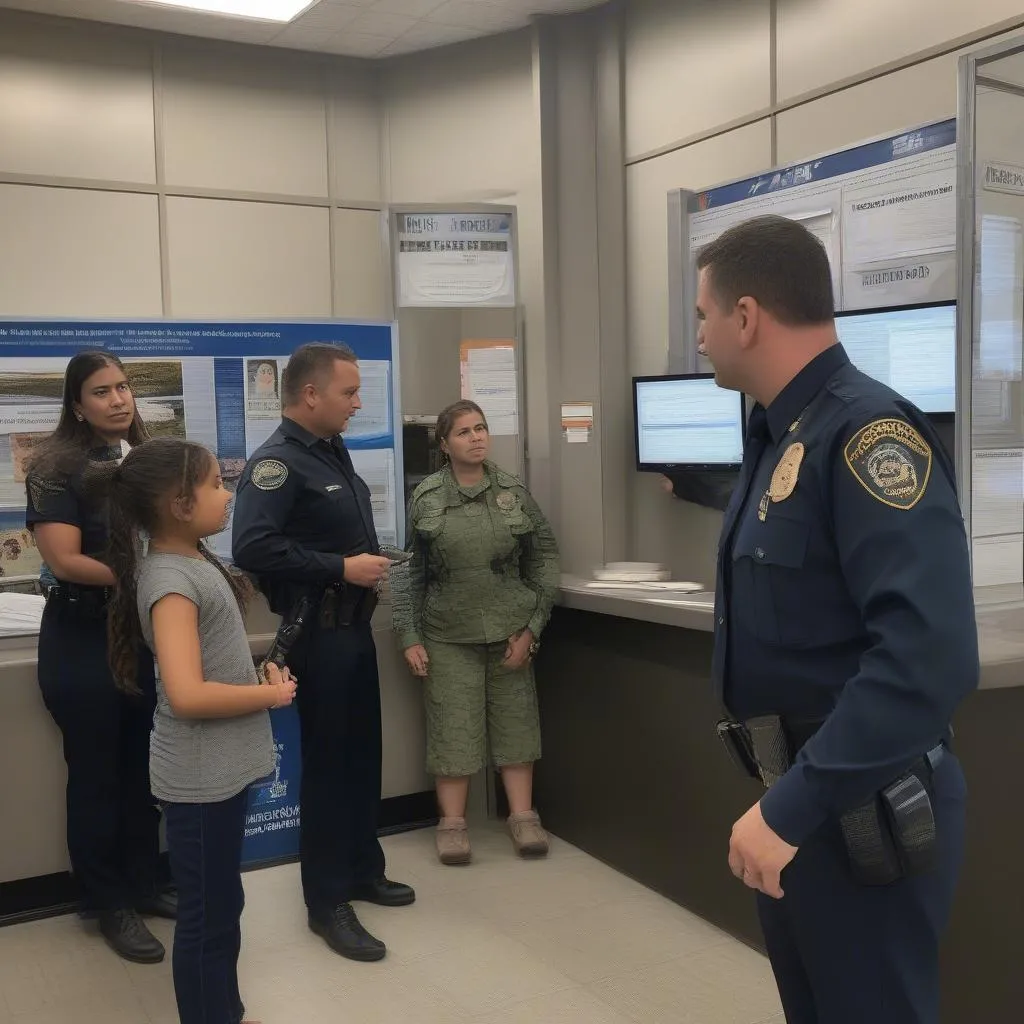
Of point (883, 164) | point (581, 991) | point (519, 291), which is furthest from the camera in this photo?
point (519, 291)

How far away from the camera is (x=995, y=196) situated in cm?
235

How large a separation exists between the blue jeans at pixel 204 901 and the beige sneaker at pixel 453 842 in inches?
59.4

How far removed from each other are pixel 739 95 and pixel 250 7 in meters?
1.87

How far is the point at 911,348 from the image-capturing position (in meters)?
3.07

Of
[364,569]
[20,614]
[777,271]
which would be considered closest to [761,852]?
[777,271]

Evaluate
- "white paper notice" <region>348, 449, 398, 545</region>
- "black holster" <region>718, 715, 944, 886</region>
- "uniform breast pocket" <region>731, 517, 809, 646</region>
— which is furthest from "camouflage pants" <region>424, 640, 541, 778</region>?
"black holster" <region>718, 715, 944, 886</region>

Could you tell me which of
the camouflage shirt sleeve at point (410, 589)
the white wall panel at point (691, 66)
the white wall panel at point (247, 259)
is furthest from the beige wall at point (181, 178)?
the white wall panel at point (691, 66)

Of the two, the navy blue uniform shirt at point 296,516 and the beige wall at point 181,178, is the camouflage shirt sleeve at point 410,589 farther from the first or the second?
the beige wall at point 181,178

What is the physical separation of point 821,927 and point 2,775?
8.90 ft

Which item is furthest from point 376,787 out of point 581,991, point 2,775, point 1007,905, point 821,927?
point 821,927

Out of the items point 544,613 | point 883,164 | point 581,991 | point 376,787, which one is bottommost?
point 581,991

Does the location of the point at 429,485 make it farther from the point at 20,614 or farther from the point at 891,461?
the point at 891,461

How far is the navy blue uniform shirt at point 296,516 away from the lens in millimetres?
2852

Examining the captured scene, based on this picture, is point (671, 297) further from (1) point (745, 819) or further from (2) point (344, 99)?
(1) point (745, 819)
